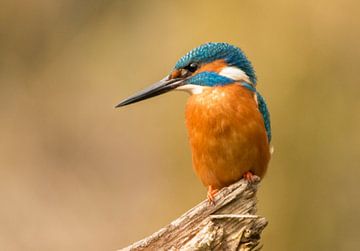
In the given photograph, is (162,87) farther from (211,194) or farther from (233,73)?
(211,194)

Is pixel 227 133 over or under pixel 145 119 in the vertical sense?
over

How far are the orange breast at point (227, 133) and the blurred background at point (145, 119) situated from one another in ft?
7.02

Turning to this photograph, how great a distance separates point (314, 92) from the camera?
6195 millimetres

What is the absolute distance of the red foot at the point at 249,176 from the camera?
3.72 metres

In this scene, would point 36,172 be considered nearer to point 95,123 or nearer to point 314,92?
point 95,123

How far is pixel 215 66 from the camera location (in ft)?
12.9

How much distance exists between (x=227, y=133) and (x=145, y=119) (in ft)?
12.1

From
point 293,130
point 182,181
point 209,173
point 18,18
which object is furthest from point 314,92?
point 18,18

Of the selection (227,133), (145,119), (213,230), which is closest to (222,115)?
(227,133)

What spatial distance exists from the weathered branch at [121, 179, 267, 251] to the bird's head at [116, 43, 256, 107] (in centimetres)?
64

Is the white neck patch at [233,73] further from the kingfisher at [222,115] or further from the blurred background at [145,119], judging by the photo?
the blurred background at [145,119]

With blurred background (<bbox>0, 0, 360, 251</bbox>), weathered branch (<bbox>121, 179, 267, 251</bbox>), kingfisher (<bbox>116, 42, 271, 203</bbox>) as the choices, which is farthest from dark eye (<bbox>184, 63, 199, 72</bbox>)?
blurred background (<bbox>0, 0, 360, 251</bbox>)

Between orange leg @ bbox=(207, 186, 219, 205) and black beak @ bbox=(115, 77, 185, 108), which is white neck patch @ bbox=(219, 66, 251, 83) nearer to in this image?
black beak @ bbox=(115, 77, 185, 108)

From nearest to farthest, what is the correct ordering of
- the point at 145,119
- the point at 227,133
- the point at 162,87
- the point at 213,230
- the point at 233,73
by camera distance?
the point at 213,230
the point at 227,133
the point at 233,73
the point at 162,87
the point at 145,119
